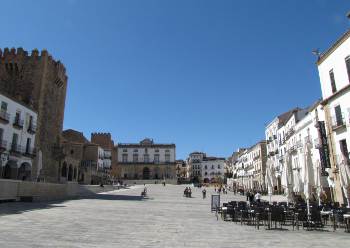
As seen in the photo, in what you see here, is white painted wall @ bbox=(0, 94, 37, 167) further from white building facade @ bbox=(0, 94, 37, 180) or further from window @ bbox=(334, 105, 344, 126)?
window @ bbox=(334, 105, 344, 126)

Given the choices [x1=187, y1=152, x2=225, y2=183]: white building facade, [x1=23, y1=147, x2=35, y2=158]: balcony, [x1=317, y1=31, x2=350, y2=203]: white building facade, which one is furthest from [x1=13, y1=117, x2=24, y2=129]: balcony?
[x1=187, y1=152, x2=225, y2=183]: white building facade

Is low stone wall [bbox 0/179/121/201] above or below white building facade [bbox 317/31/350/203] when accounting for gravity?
below

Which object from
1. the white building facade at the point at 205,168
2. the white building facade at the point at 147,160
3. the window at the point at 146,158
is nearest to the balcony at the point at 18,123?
the white building facade at the point at 147,160

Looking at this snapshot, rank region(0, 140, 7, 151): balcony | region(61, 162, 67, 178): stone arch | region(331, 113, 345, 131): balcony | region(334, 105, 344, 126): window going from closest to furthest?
region(331, 113, 345, 131): balcony → region(334, 105, 344, 126): window → region(0, 140, 7, 151): balcony → region(61, 162, 67, 178): stone arch

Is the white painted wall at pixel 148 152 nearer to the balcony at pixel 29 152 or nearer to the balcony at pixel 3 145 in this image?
the balcony at pixel 29 152

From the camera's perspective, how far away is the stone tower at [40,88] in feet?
144

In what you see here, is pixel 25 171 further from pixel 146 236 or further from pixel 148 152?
pixel 148 152

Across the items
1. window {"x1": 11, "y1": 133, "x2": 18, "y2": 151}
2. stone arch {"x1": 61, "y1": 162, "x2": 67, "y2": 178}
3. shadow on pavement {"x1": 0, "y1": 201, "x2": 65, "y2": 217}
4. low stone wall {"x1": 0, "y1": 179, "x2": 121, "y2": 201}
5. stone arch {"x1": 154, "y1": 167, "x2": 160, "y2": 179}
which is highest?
stone arch {"x1": 154, "y1": 167, "x2": 160, "y2": 179}

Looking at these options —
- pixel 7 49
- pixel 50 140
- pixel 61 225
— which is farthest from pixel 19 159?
pixel 61 225

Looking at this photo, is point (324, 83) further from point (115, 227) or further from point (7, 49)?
point (7, 49)

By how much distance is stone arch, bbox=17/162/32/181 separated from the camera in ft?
125

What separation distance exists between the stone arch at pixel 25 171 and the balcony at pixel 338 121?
33.2 metres

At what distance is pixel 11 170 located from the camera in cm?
3591

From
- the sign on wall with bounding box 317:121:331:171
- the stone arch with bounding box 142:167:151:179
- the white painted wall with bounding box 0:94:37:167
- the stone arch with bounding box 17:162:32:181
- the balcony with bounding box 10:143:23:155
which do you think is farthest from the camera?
the stone arch with bounding box 142:167:151:179
